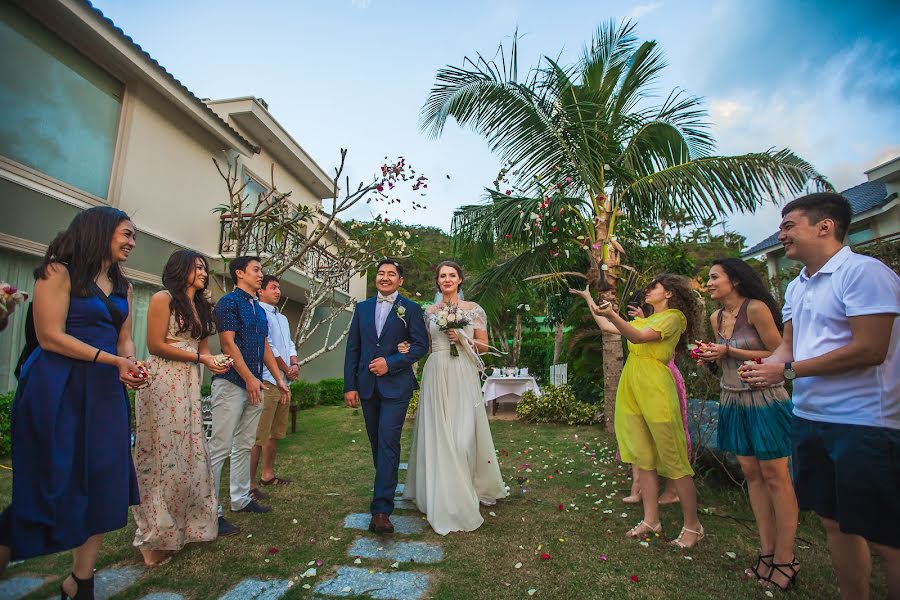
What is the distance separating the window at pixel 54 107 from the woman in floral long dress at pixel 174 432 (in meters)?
4.82

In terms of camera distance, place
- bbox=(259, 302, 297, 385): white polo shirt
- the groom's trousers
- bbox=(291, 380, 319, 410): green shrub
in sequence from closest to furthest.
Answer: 1. the groom's trousers
2. bbox=(259, 302, 297, 385): white polo shirt
3. bbox=(291, 380, 319, 410): green shrub

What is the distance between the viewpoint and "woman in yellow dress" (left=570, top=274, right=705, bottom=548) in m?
3.30

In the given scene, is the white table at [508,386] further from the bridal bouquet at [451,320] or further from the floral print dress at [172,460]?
the floral print dress at [172,460]

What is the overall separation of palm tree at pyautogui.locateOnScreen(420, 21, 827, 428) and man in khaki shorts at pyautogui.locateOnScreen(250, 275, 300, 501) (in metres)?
3.83

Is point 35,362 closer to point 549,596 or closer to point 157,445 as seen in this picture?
point 157,445

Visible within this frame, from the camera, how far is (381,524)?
3.44m

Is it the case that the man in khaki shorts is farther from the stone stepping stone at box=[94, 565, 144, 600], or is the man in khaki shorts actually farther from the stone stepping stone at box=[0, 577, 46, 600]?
the stone stepping stone at box=[0, 577, 46, 600]

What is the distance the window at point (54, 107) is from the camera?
18.6 feet

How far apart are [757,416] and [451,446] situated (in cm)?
219

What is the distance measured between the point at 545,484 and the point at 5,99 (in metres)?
8.03

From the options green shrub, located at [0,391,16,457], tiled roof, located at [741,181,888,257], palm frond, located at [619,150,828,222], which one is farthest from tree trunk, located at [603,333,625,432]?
tiled roof, located at [741,181,888,257]

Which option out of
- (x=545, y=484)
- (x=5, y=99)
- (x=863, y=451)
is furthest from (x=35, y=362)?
(x=5, y=99)

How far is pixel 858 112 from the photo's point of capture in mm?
6094

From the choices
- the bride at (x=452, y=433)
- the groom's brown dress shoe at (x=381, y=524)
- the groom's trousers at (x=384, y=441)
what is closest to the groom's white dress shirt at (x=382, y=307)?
the bride at (x=452, y=433)
